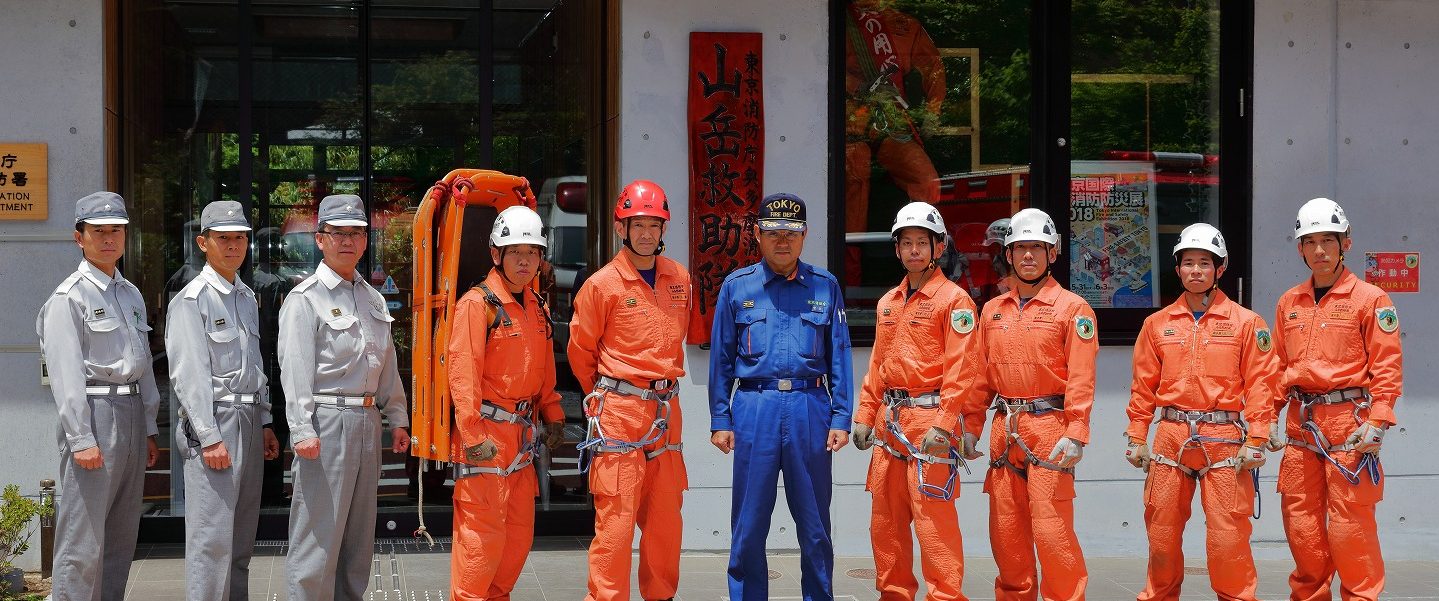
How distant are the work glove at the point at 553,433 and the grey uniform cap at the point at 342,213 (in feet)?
4.19

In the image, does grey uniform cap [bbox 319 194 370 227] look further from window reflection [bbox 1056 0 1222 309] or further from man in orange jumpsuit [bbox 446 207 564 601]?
window reflection [bbox 1056 0 1222 309]

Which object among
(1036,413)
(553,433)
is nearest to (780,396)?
(553,433)

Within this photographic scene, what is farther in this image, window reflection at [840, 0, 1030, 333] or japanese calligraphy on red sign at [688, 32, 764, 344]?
window reflection at [840, 0, 1030, 333]

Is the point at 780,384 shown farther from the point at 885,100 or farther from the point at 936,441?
the point at 885,100

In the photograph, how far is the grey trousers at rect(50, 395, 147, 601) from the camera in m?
6.03

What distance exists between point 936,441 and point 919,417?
0.57ft

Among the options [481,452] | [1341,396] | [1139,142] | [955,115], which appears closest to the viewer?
[481,452]

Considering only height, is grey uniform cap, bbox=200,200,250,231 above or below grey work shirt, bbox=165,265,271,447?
above

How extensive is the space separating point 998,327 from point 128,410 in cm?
412

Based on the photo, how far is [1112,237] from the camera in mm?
8969

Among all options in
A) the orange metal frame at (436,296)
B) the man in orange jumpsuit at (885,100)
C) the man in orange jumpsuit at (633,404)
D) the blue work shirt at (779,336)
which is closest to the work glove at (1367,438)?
the blue work shirt at (779,336)

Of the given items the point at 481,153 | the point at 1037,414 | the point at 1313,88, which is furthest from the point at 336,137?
the point at 1313,88

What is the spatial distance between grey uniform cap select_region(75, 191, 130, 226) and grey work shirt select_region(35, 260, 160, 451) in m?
0.21

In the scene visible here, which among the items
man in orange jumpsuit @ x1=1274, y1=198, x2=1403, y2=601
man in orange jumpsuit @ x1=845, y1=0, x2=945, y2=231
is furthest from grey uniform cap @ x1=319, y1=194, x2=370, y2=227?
Result: man in orange jumpsuit @ x1=1274, y1=198, x2=1403, y2=601
